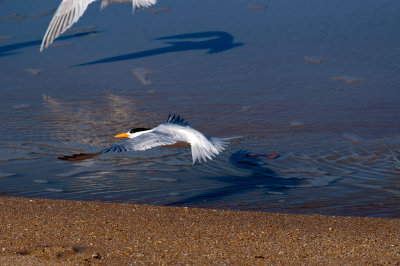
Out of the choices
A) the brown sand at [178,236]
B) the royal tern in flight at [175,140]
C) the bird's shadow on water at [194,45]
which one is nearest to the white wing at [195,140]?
the royal tern in flight at [175,140]

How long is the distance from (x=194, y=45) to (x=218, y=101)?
10.6 ft

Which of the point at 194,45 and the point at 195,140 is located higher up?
the point at 195,140

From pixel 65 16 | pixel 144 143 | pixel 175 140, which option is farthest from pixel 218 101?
pixel 144 143

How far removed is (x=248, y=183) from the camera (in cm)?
491

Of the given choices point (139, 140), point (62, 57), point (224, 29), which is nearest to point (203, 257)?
point (139, 140)

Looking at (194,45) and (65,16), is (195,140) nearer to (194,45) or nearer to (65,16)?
(65,16)

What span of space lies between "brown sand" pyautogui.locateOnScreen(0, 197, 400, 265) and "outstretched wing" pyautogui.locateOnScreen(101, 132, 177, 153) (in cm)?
41

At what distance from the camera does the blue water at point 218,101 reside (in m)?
4.81

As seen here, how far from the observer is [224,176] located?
16.6ft

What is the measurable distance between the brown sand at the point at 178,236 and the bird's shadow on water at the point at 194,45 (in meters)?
5.95

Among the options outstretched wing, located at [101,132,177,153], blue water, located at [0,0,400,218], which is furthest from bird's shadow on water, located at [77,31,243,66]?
outstretched wing, located at [101,132,177,153]

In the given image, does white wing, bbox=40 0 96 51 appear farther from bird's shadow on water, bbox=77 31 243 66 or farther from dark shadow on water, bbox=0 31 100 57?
dark shadow on water, bbox=0 31 100 57

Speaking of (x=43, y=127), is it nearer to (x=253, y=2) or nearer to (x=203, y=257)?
(x=203, y=257)

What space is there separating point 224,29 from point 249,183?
273 inches
